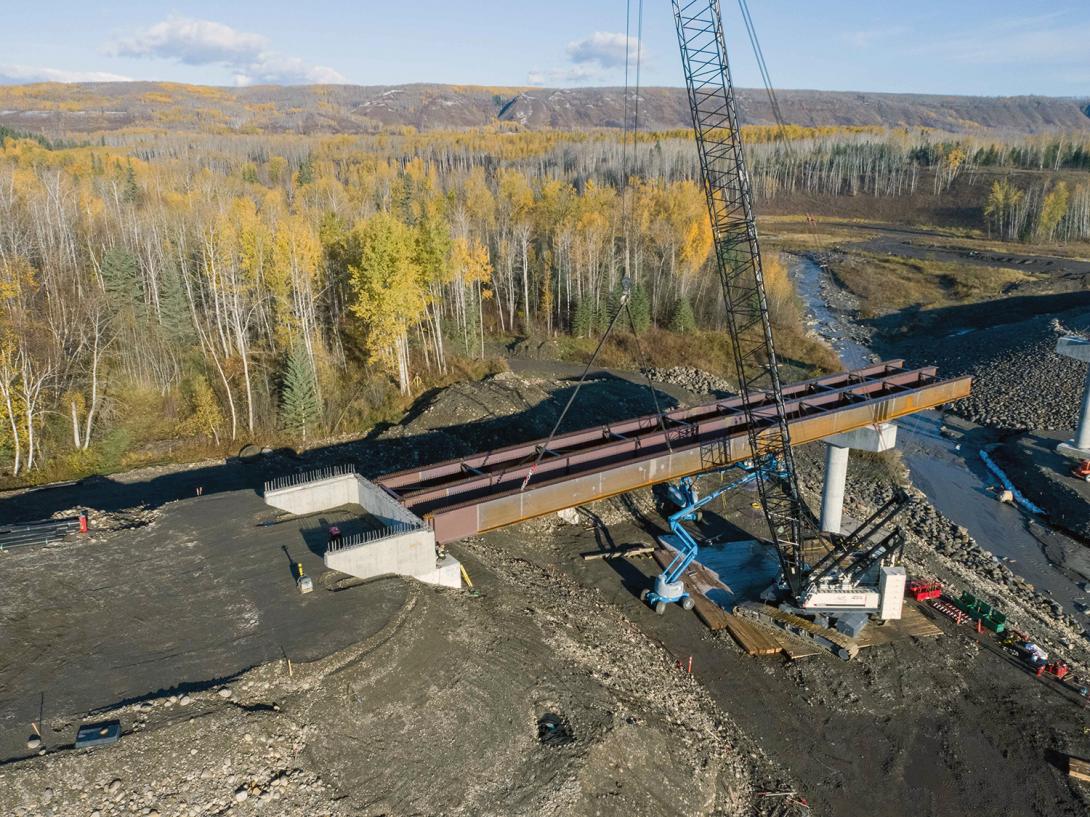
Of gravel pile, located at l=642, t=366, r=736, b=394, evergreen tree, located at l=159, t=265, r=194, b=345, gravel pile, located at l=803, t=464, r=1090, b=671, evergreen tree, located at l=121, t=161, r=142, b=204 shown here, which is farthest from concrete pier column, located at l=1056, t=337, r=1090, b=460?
evergreen tree, located at l=121, t=161, r=142, b=204

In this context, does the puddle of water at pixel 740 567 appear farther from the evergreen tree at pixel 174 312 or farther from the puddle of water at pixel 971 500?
the evergreen tree at pixel 174 312

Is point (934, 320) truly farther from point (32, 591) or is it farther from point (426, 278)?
point (32, 591)

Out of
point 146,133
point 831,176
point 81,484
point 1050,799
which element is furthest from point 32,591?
point 146,133

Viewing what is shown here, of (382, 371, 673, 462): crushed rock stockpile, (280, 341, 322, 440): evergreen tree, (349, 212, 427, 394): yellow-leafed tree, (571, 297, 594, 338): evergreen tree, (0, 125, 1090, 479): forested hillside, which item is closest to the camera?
(382, 371, 673, 462): crushed rock stockpile

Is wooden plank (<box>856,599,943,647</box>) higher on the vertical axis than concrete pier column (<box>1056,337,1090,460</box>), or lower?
lower

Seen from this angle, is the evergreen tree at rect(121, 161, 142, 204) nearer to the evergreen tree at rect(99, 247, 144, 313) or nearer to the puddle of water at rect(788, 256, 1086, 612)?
the evergreen tree at rect(99, 247, 144, 313)

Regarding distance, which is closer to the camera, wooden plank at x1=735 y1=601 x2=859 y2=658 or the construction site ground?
the construction site ground

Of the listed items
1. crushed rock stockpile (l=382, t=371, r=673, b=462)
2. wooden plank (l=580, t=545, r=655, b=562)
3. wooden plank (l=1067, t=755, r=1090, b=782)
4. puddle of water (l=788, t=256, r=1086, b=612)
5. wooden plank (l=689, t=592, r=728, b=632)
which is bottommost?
puddle of water (l=788, t=256, r=1086, b=612)
